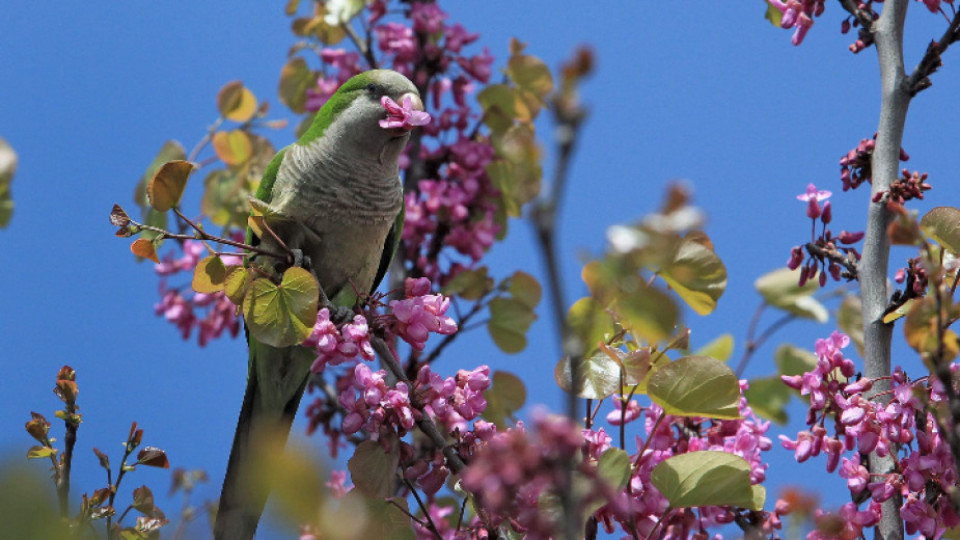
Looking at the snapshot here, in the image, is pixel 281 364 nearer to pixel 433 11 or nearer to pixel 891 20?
pixel 433 11

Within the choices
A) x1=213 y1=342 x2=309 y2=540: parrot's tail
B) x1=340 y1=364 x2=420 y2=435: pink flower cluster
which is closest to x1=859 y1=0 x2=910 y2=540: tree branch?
x1=340 y1=364 x2=420 y2=435: pink flower cluster

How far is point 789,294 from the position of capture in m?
2.66

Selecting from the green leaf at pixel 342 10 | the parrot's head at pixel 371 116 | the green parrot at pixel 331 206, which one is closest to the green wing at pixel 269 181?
the green parrot at pixel 331 206

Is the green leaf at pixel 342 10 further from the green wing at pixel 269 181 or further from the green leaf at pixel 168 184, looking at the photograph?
the green leaf at pixel 168 184

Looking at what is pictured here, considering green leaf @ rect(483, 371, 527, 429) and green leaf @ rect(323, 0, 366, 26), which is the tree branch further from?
green leaf @ rect(323, 0, 366, 26)

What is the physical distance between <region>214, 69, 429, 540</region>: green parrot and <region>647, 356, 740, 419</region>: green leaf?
1.17 meters

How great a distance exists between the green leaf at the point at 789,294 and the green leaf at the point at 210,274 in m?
1.69

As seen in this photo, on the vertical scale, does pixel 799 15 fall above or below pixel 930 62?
above

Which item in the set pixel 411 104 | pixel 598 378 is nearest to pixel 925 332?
pixel 598 378

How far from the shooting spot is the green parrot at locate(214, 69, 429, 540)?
8.03 feet

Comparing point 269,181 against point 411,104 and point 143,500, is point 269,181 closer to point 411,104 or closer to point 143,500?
point 411,104

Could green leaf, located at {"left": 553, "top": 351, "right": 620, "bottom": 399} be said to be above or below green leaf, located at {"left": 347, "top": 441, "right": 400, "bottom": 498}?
above

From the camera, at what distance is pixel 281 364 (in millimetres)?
2533

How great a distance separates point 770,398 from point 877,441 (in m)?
0.81
